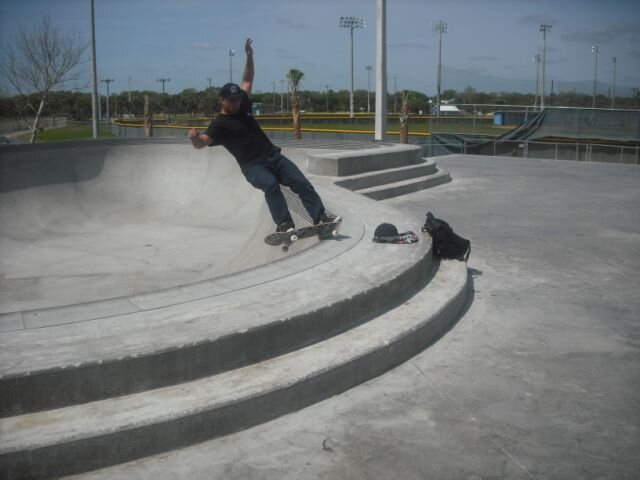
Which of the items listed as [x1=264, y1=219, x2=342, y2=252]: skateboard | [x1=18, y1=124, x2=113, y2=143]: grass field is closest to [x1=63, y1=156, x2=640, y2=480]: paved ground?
[x1=264, y1=219, x2=342, y2=252]: skateboard

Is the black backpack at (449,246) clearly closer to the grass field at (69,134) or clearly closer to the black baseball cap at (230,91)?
the black baseball cap at (230,91)

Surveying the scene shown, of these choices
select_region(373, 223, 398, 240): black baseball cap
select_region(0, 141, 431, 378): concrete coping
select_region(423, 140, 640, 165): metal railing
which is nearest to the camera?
select_region(0, 141, 431, 378): concrete coping

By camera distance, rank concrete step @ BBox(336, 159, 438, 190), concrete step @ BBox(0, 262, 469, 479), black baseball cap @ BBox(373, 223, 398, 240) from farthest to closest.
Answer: concrete step @ BBox(336, 159, 438, 190)
black baseball cap @ BBox(373, 223, 398, 240)
concrete step @ BBox(0, 262, 469, 479)

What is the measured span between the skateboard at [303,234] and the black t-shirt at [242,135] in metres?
0.79

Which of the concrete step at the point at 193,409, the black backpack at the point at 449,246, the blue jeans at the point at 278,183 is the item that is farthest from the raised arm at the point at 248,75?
the concrete step at the point at 193,409

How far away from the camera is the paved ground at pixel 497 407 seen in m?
3.22

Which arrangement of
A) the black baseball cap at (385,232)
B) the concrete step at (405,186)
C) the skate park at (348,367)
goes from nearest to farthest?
the skate park at (348,367)
the black baseball cap at (385,232)
the concrete step at (405,186)

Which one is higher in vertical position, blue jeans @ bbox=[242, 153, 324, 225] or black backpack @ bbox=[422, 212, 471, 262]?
blue jeans @ bbox=[242, 153, 324, 225]

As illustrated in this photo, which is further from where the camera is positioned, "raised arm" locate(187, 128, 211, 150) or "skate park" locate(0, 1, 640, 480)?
"raised arm" locate(187, 128, 211, 150)

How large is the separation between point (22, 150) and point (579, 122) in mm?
16891

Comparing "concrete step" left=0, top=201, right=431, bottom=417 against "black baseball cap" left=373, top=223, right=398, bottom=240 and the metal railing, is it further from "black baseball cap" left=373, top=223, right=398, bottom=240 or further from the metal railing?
the metal railing

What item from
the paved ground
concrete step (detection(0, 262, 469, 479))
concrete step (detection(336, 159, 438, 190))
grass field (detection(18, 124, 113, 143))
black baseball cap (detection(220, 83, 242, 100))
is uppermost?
black baseball cap (detection(220, 83, 242, 100))

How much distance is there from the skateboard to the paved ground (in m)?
1.11

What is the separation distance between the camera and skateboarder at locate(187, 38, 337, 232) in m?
6.19
